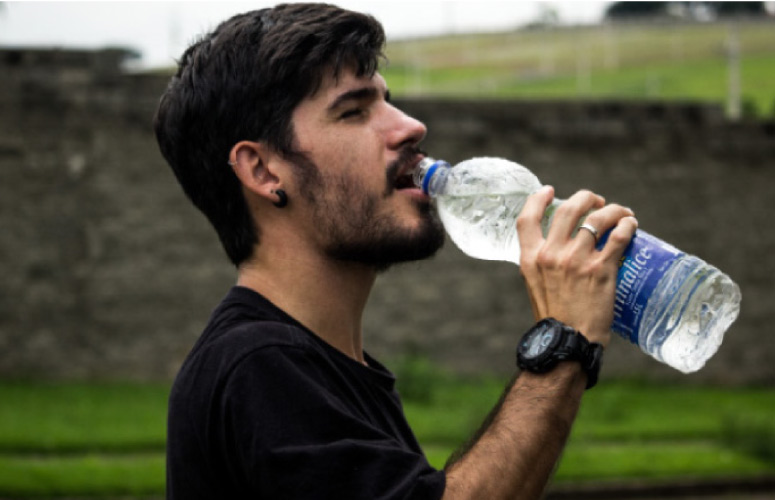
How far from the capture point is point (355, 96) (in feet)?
7.50

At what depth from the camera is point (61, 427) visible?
980 cm

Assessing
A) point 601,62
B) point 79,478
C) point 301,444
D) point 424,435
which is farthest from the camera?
point 601,62

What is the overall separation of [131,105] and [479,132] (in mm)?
4278

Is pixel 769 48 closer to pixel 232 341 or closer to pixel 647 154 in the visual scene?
pixel 647 154

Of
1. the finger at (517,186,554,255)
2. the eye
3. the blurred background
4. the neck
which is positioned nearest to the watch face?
the finger at (517,186,554,255)

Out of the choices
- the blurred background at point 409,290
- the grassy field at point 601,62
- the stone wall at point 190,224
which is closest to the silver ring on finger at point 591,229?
the blurred background at point 409,290

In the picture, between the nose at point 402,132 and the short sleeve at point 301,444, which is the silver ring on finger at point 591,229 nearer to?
the nose at point 402,132

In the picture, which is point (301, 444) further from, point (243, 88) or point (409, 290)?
point (409, 290)

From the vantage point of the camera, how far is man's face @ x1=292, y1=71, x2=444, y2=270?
2238 millimetres

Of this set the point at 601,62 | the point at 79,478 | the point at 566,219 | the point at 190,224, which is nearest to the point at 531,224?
the point at 566,219

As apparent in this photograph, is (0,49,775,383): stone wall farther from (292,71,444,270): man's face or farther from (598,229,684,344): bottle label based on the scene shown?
(598,229,684,344): bottle label

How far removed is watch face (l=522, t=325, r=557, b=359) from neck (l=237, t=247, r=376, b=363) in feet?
1.32

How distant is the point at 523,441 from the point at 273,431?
0.44 metres

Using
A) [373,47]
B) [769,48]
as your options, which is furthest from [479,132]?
[769,48]
